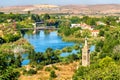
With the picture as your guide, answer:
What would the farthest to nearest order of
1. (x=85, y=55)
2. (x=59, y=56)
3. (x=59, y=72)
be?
1. (x=59, y=56)
2. (x=59, y=72)
3. (x=85, y=55)

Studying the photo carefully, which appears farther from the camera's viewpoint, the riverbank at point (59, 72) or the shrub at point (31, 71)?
the shrub at point (31, 71)

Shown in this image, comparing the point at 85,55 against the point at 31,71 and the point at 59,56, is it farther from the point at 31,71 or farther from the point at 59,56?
the point at 59,56

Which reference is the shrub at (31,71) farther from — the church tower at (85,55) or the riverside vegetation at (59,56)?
the church tower at (85,55)

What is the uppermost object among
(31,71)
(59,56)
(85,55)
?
(85,55)

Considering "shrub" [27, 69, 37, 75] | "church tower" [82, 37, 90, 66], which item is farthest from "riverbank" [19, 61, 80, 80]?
"church tower" [82, 37, 90, 66]

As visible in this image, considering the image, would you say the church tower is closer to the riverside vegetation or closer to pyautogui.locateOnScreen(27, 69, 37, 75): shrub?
the riverside vegetation

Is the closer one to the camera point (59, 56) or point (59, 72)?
point (59, 72)

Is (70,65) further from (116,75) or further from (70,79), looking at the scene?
(116,75)

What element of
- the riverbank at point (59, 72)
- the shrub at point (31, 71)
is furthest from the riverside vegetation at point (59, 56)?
the riverbank at point (59, 72)

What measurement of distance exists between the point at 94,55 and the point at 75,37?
Result: 15.6 m

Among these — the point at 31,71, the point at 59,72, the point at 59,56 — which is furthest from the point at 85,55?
the point at 59,56

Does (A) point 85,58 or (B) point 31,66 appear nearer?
(A) point 85,58

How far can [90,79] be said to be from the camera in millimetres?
13289

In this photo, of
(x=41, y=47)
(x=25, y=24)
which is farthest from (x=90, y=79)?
(x=25, y=24)
